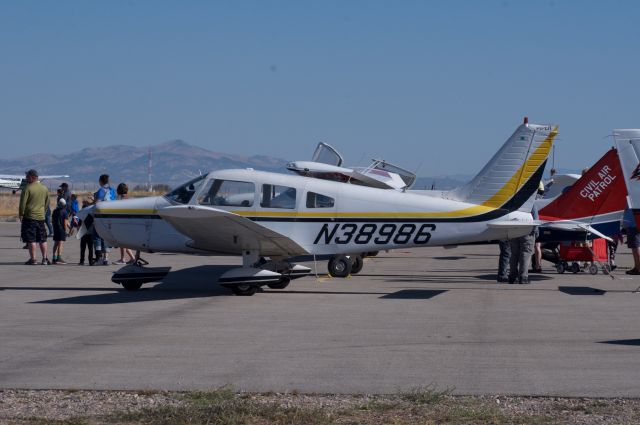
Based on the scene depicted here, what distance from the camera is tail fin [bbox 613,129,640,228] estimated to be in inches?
521

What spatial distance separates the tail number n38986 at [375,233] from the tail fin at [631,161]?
290 cm

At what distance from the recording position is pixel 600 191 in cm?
1727

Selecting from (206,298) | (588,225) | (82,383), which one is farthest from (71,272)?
(82,383)

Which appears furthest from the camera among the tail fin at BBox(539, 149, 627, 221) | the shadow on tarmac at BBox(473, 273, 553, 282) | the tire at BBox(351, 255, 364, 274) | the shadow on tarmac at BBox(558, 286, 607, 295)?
the tire at BBox(351, 255, 364, 274)

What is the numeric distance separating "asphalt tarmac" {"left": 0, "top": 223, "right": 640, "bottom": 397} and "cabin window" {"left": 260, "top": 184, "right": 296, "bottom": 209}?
1.37 m

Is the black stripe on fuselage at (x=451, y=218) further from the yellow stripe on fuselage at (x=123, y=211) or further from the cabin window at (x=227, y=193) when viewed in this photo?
the cabin window at (x=227, y=193)

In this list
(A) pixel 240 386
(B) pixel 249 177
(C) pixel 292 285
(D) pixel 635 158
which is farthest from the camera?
(C) pixel 292 285

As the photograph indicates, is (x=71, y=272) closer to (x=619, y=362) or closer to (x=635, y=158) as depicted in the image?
(x=635, y=158)

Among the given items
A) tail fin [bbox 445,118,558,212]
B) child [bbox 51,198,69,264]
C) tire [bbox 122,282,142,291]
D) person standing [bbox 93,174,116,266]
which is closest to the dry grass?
tire [bbox 122,282,142,291]

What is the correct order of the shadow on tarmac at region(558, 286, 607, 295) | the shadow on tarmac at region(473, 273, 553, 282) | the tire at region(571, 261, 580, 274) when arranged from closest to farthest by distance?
the shadow on tarmac at region(558, 286, 607, 295) < the shadow on tarmac at region(473, 273, 553, 282) < the tire at region(571, 261, 580, 274)

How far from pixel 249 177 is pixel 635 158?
5.71 meters

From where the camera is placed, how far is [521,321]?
447 inches

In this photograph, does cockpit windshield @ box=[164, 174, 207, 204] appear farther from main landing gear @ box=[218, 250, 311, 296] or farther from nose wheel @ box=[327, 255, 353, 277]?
nose wheel @ box=[327, 255, 353, 277]

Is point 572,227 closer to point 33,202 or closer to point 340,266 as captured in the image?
point 340,266
